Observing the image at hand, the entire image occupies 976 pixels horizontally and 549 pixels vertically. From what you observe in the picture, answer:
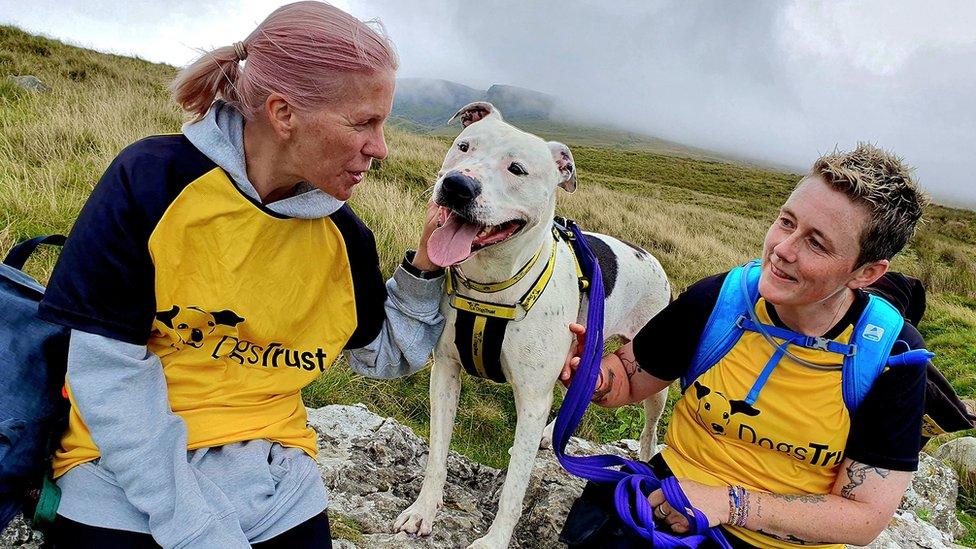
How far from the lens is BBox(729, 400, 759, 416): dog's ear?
7.80 feet

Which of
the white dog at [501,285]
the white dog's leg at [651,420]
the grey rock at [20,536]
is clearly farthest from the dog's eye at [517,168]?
the grey rock at [20,536]

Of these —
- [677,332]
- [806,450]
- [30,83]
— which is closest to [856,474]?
[806,450]

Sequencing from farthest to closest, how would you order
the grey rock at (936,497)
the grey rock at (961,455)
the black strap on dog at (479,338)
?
the grey rock at (961,455) < the grey rock at (936,497) < the black strap on dog at (479,338)

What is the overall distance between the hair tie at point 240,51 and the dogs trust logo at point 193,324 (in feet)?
2.97

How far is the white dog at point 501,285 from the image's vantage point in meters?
2.54

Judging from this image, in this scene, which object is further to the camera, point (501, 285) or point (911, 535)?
point (911, 535)

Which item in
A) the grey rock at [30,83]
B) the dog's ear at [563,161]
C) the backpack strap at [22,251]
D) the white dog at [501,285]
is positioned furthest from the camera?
the grey rock at [30,83]

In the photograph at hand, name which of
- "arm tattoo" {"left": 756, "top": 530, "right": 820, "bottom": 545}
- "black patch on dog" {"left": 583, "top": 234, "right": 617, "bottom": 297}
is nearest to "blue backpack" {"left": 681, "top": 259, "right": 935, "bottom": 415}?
"arm tattoo" {"left": 756, "top": 530, "right": 820, "bottom": 545}

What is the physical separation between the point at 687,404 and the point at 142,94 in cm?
1278

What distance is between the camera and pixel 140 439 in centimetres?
180

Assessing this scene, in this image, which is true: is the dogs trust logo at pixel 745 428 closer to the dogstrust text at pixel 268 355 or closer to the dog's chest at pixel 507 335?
the dog's chest at pixel 507 335

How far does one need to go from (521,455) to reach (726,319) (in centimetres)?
122

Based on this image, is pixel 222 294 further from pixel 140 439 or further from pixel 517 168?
pixel 517 168

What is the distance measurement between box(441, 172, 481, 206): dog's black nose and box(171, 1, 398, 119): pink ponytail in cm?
55
